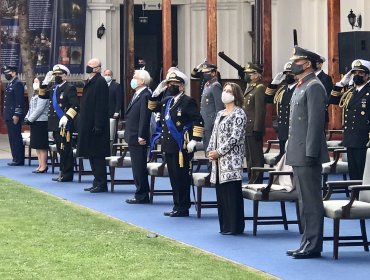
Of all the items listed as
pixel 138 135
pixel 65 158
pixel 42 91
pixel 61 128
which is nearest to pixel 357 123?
pixel 138 135

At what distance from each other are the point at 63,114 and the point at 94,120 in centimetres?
197

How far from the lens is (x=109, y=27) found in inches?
1619

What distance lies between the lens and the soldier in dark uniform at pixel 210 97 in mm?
22406

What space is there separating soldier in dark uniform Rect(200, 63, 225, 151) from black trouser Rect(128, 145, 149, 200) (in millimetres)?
2651

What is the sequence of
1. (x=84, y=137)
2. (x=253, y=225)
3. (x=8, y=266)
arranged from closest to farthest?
1. (x=8, y=266)
2. (x=253, y=225)
3. (x=84, y=137)

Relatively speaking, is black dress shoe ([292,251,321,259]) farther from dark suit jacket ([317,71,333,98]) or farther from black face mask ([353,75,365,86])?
dark suit jacket ([317,71,333,98])

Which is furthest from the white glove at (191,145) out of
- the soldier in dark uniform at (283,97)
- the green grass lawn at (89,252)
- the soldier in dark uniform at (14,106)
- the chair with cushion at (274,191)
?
the soldier in dark uniform at (14,106)

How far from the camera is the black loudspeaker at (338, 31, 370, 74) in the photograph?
26062mm

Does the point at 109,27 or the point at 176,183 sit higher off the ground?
the point at 109,27

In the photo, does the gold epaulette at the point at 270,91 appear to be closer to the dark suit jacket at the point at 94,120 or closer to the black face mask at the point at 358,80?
the dark suit jacket at the point at 94,120

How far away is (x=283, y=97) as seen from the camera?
19734 millimetres

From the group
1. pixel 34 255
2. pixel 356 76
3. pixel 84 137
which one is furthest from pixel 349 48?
pixel 34 255

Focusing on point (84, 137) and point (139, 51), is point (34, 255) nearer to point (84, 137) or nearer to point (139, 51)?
point (84, 137)

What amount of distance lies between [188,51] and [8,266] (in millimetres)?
29224
